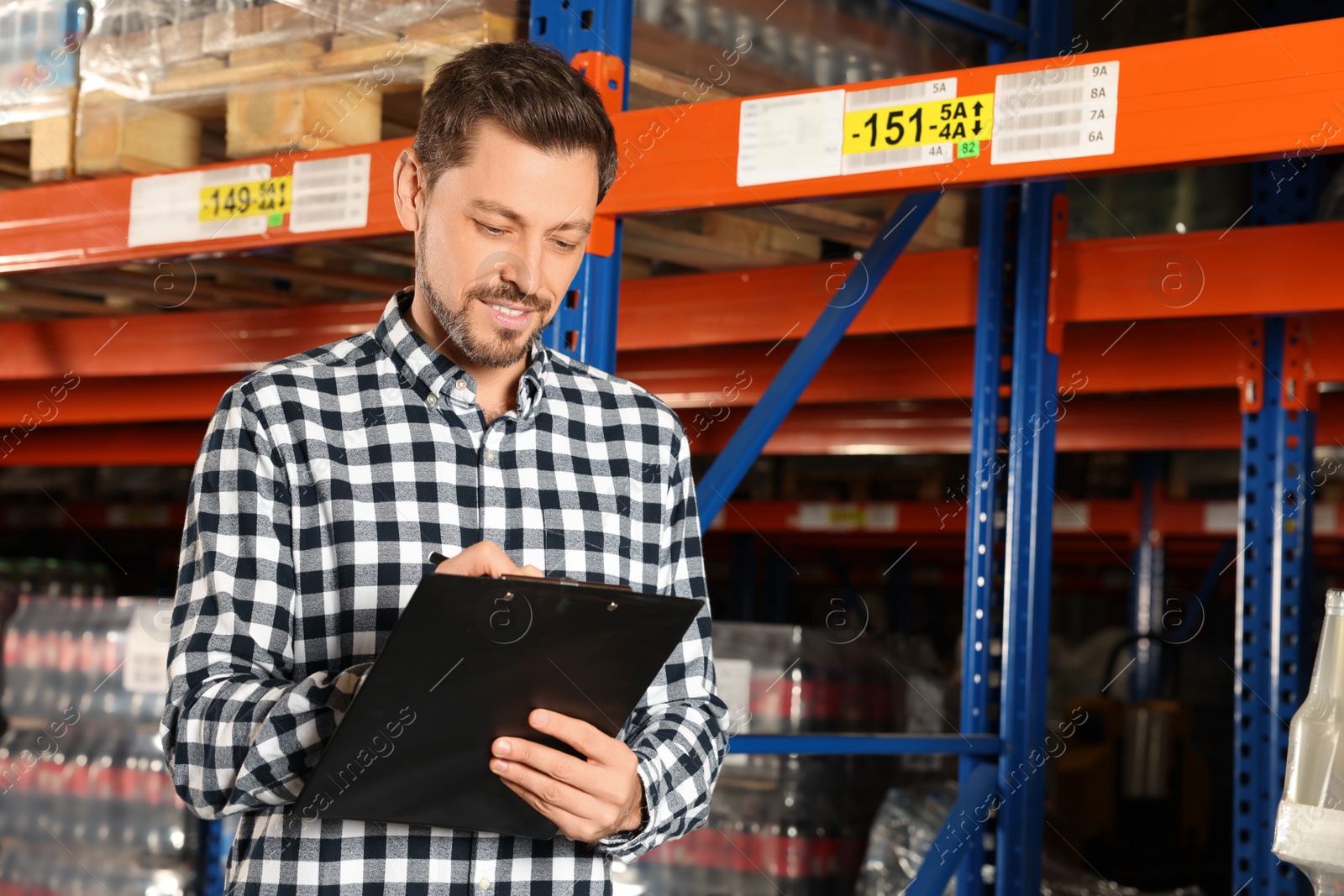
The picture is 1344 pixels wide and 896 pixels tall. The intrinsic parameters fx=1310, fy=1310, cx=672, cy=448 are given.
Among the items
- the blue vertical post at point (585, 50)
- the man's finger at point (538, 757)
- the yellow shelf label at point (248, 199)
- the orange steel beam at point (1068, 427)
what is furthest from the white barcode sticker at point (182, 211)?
the orange steel beam at point (1068, 427)

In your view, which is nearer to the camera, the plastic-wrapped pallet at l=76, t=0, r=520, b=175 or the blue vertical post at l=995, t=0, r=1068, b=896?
the plastic-wrapped pallet at l=76, t=0, r=520, b=175

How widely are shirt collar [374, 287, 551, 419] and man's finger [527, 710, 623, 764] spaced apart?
1.44 feet

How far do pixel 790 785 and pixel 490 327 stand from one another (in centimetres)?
289

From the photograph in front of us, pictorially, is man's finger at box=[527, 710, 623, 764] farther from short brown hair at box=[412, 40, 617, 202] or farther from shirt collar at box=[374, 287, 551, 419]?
short brown hair at box=[412, 40, 617, 202]

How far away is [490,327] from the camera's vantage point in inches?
59.9

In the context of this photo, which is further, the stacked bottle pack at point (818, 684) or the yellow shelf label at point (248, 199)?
the stacked bottle pack at point (818, 684)

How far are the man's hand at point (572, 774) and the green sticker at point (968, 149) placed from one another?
3.73ft

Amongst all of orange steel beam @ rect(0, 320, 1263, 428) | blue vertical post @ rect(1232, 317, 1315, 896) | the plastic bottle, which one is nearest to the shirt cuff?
the plastic bottle

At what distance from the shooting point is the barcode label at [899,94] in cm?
206

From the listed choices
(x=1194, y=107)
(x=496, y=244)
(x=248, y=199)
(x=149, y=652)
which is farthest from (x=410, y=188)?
(x=149, y=652)

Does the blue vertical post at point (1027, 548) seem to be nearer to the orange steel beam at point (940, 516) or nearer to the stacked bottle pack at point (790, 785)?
the stacked bottle pack at point (790, 785)

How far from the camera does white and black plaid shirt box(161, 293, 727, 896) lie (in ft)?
4.40

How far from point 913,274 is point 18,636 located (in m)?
3.85

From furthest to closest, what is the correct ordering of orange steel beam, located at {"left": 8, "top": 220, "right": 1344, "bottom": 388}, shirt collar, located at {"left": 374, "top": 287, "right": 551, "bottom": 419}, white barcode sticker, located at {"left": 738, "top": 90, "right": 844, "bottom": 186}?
orange steel beam, located at {"left": 8, "top": 220, "right": 1344, "bottom": 388} < white barcode sticker, located at {"left": 738, "top": 90, "right": 844, "bottom": 186} < shirt collar, located at {"left": 374, "top": 287, "right": 551, "bottom": 419}
